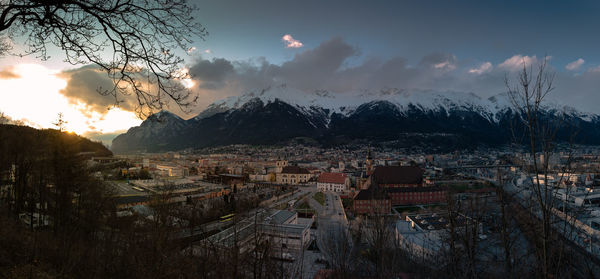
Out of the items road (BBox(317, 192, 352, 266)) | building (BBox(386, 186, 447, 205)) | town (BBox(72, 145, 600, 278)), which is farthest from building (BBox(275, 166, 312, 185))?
building (BBox(386, 186, 447, 205))

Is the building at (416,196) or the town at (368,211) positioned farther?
the building at (416,196)

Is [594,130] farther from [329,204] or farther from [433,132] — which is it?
[329,204]

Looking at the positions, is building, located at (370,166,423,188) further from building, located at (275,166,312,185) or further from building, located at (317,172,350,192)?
building, located at (275,166,312,185)

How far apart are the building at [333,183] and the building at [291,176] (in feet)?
26.1

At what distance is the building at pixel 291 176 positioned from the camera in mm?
49575

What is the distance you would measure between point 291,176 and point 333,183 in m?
10.5

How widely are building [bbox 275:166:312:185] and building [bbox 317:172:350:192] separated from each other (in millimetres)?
7949

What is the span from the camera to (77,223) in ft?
35.7

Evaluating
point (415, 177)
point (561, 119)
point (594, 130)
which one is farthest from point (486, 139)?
point (561, 119)

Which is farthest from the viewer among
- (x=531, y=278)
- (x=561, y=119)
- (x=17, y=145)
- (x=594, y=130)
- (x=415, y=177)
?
(x=594, y=130)

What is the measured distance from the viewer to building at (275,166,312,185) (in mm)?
49575

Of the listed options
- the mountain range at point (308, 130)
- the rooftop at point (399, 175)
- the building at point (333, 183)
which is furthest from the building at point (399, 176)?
the mountain range at point (308, 130)

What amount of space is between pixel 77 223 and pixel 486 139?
17049cm

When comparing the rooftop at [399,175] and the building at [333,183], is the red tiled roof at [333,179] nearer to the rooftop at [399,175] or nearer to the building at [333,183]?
the building at [333,183]
